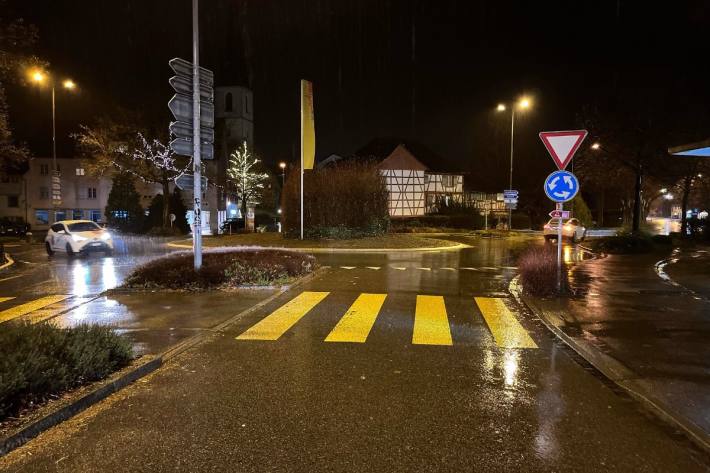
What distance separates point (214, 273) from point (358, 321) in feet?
15.5

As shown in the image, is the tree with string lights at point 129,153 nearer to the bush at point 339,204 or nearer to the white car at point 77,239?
the bush at point 339,204

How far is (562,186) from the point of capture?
10.9 metres

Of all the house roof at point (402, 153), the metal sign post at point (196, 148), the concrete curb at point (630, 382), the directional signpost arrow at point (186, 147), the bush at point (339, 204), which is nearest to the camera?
the concrete curb at point (630, 382)

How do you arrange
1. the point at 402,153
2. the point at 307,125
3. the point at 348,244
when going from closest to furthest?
the point at 348,244, the point at 307,125, the point at 402,153

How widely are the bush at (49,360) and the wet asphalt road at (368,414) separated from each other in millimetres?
425

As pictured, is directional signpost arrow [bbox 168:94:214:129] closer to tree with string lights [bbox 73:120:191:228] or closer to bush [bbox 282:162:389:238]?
bush [bbox 282:162:389:238]

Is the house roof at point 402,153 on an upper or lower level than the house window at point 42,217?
upper

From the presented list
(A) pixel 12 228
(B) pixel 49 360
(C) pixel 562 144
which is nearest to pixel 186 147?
(B) pixel 49 360

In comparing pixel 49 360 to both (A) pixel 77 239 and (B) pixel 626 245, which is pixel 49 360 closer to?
(A) pixel 77 239

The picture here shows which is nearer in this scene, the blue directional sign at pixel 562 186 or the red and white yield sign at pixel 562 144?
the red and white yield sign at pixel 562 144

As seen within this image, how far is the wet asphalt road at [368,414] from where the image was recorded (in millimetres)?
4145

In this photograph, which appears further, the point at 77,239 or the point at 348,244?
the point at 348,244

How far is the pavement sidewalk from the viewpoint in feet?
17.8

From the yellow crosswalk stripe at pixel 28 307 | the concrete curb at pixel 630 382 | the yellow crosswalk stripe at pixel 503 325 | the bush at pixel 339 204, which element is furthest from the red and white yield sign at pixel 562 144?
the bush at pixel 339 204
